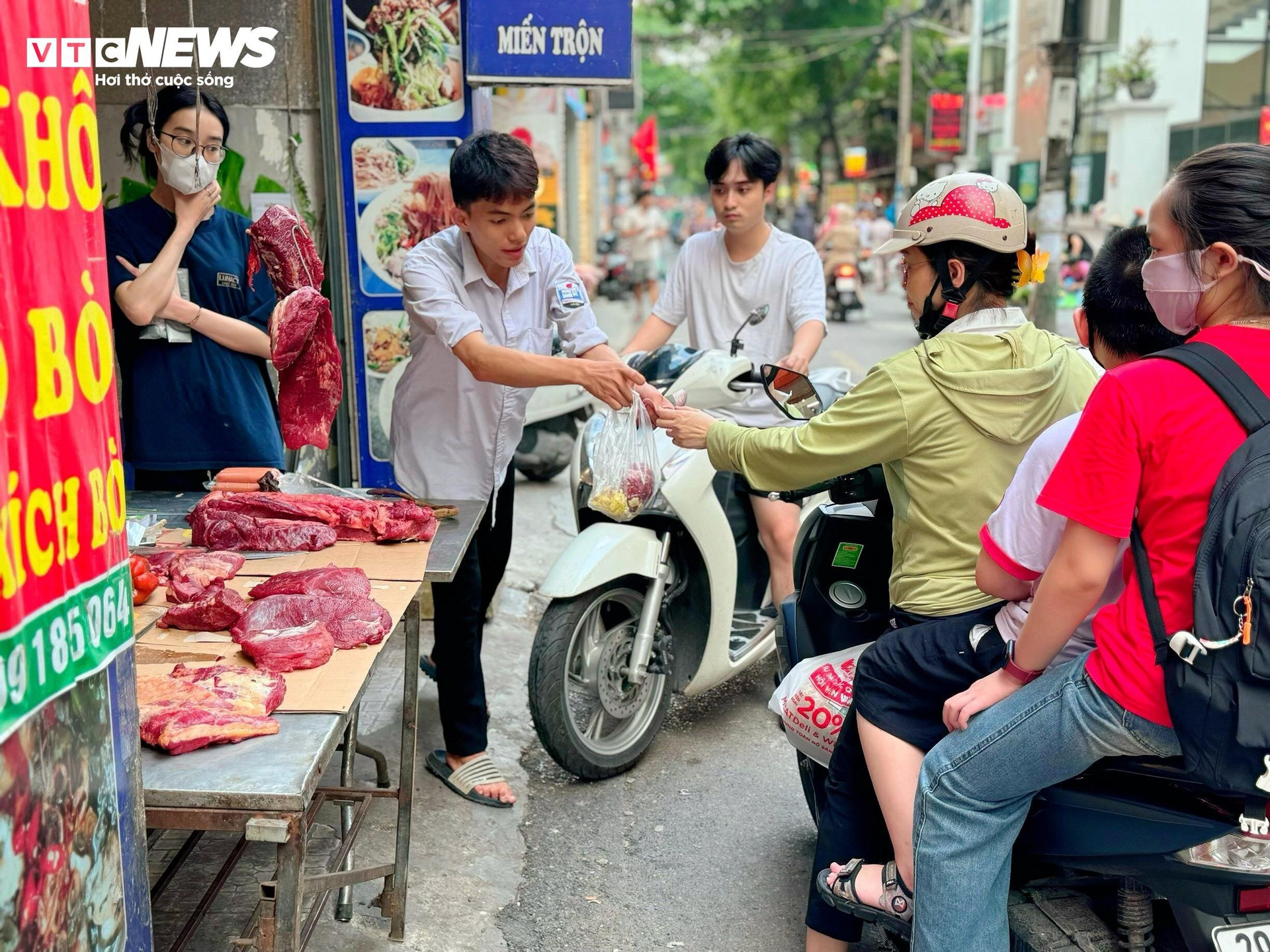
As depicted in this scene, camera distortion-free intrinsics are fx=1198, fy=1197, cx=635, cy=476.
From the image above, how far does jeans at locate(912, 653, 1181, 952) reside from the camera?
7.29 feet

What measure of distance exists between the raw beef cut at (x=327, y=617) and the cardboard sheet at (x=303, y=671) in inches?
1.0

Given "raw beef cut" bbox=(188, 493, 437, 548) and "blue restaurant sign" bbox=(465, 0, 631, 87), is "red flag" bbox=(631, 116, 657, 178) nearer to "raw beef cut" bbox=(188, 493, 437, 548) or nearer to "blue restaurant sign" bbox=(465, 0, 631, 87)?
"blue restaurant sign" bbox=(465, 0, 631, 87)

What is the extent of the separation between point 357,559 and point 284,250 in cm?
108

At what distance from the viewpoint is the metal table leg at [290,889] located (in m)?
2.05

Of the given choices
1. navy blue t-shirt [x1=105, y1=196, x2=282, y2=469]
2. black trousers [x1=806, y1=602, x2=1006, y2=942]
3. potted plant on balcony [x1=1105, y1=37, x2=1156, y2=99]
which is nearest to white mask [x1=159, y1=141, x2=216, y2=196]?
navy blue t-shirt [x1=105, y1=196, x2=282, y2=469]

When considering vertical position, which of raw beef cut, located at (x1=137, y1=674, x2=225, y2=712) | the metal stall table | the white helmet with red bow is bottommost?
the metal stall table

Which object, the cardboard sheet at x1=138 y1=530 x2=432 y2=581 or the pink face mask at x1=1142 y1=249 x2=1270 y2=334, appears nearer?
A: the pink face mask at x1=1142 y1=249 x2=1270 y2=334

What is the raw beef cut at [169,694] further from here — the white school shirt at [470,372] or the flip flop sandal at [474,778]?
the flip flop sandal at [474,778]

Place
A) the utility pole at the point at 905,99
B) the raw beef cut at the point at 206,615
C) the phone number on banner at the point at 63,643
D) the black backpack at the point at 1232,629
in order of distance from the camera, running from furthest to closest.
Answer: the utility pole at the point at 905,99, the raw beef cut at the point at 206,615, the black backpack at the point at 1232,629, the phone number on banner at the point at 63,643

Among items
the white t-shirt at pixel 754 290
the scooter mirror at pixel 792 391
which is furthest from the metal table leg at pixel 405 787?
the white t-shirt at pixel 754 290

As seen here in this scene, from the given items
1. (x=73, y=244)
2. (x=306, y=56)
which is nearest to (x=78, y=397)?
(x=73, y=244)

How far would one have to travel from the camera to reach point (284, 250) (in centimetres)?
367

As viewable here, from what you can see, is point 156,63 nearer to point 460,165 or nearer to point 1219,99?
point 460,165

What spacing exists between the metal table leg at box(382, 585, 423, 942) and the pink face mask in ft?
6.30
